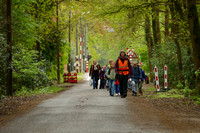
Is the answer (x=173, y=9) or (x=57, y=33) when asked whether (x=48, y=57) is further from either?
(x=173, y=9)

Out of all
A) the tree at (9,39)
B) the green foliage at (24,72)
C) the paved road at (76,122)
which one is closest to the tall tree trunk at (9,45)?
the tree at (9,39)

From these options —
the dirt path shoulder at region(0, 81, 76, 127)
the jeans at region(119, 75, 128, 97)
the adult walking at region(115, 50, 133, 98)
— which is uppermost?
the adult walking at region(115, 50, 133, 98)

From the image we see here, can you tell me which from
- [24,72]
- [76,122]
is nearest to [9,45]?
[24,72]

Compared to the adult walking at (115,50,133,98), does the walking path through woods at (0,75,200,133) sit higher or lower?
lower

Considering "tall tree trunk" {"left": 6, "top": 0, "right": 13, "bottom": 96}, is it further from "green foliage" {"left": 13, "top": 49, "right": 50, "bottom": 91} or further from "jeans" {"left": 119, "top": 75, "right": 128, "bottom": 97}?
"jeans" {"left": 119, "top": 75, "right": 128, "bottom": 97}

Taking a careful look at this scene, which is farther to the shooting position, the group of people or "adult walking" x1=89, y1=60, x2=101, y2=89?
"adult walking" x1=89, y1=60, x2=101, y2=89

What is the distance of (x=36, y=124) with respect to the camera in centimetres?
784

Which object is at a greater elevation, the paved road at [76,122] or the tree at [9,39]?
the tree at [9,39]

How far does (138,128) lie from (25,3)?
49.4ft

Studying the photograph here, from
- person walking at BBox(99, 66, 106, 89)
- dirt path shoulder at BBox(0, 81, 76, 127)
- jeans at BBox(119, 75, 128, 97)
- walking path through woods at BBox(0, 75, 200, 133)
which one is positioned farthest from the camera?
person walking at BBox(99, 66, 106, 89)

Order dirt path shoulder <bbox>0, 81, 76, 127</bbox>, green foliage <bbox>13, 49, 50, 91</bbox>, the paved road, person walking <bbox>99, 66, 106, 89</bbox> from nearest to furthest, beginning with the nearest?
1. the paved road
2. dirt path shoulder <bbox>0, 81, 76, 127</bbox>
3. green foliage <bbox>13, 49, 50, 91</bbox>
4. person walking <bbox>99, 66, 106, 89</bbox>

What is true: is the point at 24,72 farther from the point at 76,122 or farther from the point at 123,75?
the point at 76,122

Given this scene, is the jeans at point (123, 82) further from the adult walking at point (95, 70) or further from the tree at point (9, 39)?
the adult walking at point (95, 70)

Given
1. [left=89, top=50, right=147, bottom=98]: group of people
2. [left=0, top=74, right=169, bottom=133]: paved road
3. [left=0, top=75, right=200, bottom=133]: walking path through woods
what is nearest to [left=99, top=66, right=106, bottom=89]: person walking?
[left=89, top=50, right=147, bottom=98]: group of people
